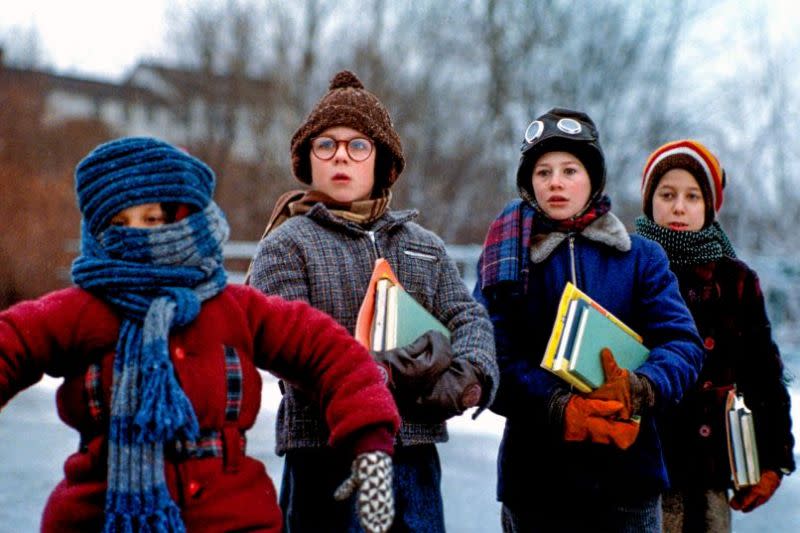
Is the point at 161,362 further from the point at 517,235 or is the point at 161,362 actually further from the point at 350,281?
the point at 517,235

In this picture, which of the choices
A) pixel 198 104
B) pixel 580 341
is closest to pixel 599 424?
pixel 580 341

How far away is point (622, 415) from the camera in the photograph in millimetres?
2512

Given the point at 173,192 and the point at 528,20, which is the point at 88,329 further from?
the point at 528,20

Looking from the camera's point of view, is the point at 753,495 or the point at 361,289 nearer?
the point at 361,289

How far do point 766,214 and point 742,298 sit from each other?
1220 cm

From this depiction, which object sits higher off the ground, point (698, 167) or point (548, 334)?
point (698, 167)

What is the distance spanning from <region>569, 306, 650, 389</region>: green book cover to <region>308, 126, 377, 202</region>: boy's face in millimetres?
744

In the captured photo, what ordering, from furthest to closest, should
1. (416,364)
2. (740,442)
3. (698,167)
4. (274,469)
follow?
(274,469), (698,167), (740,442), (416,364)

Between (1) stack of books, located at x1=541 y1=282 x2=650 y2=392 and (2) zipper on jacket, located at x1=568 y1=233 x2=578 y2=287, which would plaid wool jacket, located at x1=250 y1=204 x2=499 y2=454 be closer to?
(1) stack of books, located at x1=541 y1=282 x2=650 y2=392

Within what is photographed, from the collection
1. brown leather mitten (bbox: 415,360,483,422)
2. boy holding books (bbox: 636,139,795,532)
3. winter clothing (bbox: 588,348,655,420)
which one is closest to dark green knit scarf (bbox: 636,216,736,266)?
boy holding books (bbox: 636,139,795,532)

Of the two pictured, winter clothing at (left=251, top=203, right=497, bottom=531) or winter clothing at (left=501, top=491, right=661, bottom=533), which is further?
winter clothing at (left=501, top=491, right=661, bottom=533)

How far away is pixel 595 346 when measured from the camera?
8.30 ft

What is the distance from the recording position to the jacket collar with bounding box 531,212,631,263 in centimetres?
279

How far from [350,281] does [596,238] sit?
30.9 inches
